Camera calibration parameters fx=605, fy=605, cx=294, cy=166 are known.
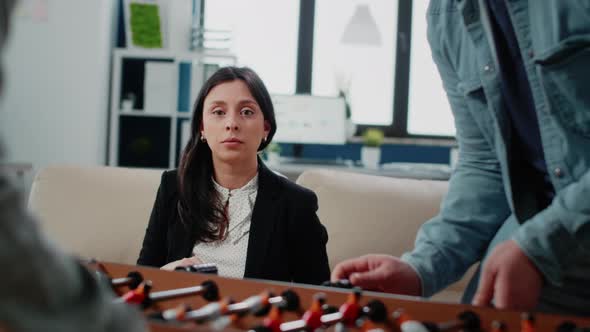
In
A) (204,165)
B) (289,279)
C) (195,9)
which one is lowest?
(289,279)

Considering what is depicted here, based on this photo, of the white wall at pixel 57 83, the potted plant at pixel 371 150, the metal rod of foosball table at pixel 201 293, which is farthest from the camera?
the potted plant at pixel 371 150

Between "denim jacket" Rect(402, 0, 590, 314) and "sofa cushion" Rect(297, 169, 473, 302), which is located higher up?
"denim jacket" Rect(402, 0, 590, 314)

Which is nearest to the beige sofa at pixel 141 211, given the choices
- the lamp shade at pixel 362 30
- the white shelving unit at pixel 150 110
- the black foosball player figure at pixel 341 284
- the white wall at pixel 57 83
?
the black foosball player figure at pixel 341 284

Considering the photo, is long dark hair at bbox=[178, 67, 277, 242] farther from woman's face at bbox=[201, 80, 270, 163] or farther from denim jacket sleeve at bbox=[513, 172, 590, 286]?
denim jacket sleeve at bbox=[513, 172, 590, 286]

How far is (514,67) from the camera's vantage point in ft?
3.31

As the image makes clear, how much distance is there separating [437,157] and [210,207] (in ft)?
12.0

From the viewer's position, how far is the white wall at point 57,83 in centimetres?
423

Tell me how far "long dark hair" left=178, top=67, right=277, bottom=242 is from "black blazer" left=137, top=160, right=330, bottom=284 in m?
0.03

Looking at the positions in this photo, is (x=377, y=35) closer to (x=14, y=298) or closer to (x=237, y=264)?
(x=237, y=264)

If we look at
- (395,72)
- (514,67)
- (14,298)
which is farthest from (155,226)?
(395,72)

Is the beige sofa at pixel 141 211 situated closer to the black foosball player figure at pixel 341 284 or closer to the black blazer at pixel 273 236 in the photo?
the black blazer at pixel 273 236

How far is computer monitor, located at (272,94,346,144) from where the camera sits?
14.5 feet

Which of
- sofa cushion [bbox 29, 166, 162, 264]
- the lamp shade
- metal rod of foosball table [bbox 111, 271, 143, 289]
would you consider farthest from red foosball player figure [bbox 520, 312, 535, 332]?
the lamp shade

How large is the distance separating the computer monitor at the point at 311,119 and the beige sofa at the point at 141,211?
2.37 m
